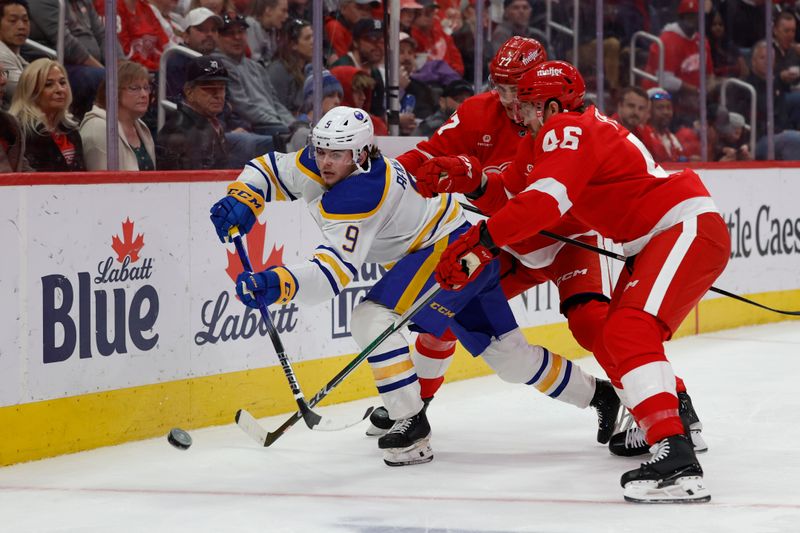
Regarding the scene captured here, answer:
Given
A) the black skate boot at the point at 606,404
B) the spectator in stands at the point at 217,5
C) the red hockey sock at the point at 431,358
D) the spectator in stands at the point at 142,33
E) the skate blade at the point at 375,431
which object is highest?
the spectator in stands at the point at 217,5

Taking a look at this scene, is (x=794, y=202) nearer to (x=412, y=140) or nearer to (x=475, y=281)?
(x=412, y=140)

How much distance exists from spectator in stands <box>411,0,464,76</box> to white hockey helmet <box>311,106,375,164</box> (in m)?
2.60

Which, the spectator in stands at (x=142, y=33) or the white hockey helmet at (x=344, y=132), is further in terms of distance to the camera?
the spectator in stands at (x=142, y=33)

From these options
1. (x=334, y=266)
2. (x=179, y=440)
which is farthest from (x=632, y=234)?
(x=179, y=440)

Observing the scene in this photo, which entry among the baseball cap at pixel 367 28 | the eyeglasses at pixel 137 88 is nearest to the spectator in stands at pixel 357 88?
the baseball cap at pixel 367 28

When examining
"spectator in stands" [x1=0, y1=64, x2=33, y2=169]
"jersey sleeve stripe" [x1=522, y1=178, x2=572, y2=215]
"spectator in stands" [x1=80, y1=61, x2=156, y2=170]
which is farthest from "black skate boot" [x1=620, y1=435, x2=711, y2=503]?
"spectator in stands" [x1=0, y1=64, x2=33, y2=169]

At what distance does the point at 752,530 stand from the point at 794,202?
15.1 feet

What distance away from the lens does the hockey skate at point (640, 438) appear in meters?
3.95

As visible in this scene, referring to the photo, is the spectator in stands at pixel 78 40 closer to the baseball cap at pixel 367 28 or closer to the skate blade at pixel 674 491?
the baseball cap at pixel 367 28

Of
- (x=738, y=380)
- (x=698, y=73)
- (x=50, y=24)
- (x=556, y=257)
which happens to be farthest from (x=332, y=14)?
(x=698, y=73)

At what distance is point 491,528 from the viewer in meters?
3.13

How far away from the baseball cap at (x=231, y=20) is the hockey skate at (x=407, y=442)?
2.11m

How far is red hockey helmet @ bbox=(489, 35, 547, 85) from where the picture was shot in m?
4.03

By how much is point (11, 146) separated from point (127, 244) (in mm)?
507
